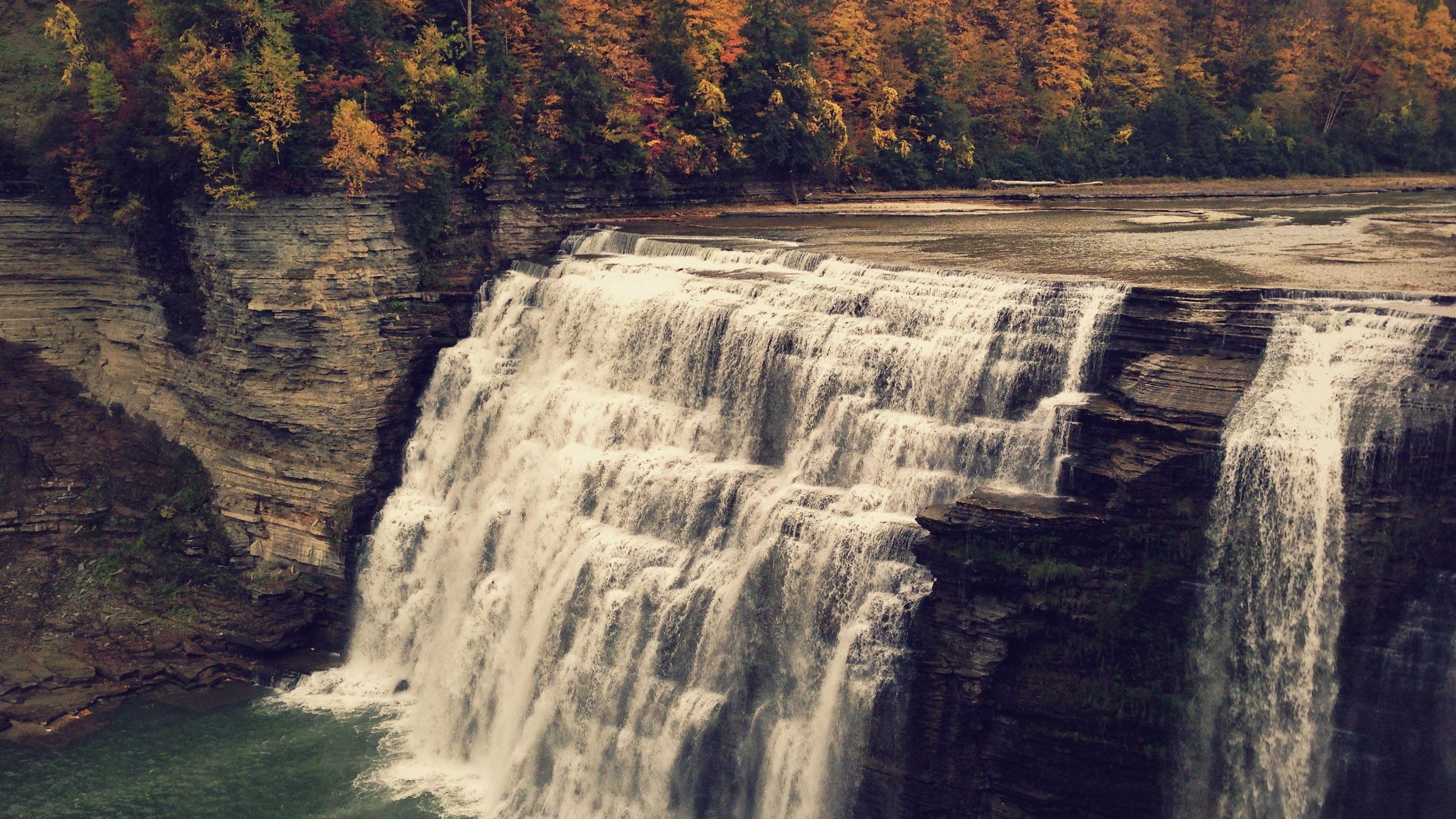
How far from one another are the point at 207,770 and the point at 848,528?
57.0 feet

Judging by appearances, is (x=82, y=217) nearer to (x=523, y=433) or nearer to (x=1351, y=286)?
(x=523, y=433)

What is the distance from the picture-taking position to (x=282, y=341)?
36000mm

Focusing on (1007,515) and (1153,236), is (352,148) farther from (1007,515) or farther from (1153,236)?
(1153,236)

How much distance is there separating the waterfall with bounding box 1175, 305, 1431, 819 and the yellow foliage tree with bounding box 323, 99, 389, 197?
85.4 feet

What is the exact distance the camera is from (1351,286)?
27719 millimetres

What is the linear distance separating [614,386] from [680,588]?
7.86m

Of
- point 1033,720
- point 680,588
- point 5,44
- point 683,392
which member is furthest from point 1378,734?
point 5,44

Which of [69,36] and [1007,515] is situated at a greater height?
[69,36]

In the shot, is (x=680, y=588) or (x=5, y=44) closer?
(x=680, y=588)

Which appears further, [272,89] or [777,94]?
[777,94]

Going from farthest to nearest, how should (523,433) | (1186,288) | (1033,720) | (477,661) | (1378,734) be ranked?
1. (523,433)
2. (477,661)
3. (1186,288)
4. (1033,720)
5. (1378,734)

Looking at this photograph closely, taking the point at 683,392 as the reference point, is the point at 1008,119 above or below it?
above

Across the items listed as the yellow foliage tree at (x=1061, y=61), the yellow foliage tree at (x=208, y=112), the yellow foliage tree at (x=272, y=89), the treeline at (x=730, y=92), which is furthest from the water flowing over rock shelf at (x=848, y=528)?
the yellow foliage tree at (x=1061, y=61)

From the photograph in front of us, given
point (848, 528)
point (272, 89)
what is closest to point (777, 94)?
point (272, 89)
